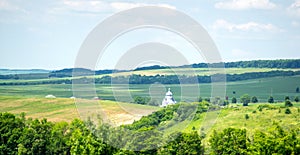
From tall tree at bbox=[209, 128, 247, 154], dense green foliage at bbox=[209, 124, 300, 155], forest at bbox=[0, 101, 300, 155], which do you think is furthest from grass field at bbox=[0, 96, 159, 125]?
dense green foliage at bbox=[209, 124, 300, 155]

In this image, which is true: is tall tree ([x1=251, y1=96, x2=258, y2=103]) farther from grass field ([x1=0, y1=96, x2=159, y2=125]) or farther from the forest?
the forest

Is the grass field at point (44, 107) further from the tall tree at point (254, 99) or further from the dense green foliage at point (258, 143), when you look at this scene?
the tall tree at point (254, 99)

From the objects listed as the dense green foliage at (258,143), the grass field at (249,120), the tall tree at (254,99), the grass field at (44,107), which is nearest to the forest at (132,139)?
the dense green foliage at (258,143)

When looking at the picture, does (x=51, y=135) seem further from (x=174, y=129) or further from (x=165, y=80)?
(x=165, y=80)

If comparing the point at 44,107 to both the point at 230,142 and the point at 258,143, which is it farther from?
the point at 258,143

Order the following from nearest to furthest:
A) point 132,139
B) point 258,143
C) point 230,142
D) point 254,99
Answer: point 132,139 → point 258,143 → point 230,142 → point 254,99

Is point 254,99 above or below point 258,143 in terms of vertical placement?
below

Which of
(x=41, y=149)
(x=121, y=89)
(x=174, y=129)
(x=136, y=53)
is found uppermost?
(x=136, y=53)

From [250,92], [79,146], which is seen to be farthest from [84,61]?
[250,92]

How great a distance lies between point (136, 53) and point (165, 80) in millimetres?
65794

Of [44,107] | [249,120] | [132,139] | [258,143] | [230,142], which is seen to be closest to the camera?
[132,139]

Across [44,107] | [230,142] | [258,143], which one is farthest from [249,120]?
[44,107]

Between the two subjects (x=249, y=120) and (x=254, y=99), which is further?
(x=254, y=99)

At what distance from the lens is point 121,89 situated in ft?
168
